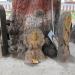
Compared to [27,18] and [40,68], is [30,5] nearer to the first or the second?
[27,18]

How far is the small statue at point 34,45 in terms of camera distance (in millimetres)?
711

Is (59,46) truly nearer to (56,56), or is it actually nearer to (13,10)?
(56,56)

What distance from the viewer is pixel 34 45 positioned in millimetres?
719

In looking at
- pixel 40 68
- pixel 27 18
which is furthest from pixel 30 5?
pixel 40 68

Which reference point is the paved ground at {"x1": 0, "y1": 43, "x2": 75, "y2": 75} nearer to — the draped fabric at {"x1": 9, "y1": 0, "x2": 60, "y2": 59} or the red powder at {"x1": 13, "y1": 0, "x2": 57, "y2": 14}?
the draped fabric at {"x1": 9, "y1": 0, "x2": 60, "y2": 59}

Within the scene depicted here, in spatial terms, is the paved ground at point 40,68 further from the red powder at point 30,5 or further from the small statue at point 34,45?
the red powder at point 30,5

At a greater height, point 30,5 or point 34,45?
point 30,5

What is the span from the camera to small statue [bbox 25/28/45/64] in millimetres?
711

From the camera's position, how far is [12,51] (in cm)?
78

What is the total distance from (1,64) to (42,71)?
0.13 m

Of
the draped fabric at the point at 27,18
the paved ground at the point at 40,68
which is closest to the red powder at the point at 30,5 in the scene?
the draped fabric at the point at 27,18

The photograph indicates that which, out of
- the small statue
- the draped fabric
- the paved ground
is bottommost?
the paved ground

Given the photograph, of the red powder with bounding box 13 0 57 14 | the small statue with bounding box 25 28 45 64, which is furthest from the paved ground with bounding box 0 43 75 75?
the red powder with bounding box 13 0 57 14

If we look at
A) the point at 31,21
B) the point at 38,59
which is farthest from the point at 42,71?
the point at 31,21
